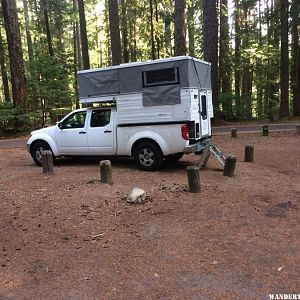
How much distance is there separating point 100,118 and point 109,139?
68cm

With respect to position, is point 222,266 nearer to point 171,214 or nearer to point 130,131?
point 171,214

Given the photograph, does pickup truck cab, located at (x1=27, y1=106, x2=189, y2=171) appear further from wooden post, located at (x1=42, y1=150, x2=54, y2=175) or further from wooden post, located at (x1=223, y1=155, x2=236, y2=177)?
wooden post, located at (x1=42, y1=150, x2=54, y2=175)

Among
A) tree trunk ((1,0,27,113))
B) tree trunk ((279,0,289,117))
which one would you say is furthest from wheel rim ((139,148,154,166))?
tree trunk ((279,0,289,117))

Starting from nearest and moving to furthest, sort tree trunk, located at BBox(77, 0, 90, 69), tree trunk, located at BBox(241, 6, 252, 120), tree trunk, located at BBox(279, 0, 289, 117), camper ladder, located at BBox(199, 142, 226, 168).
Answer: camper ladder, located at BBox(199, 142, 226, 168)
tree trunk, located at BBox(279, 0, 289, 117)
tree trunk, located at BBox(77, 0, 90, 69)
tree trunk, located at BBox(241, 6, 252, 120)

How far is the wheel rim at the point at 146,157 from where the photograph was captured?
1001 centimetres

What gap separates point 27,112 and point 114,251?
646 inches

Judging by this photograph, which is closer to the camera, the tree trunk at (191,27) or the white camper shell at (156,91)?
the white camper shell at (156,91)

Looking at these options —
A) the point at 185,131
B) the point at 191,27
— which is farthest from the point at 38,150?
the point at 191,27

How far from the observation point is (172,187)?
8039 millimetres

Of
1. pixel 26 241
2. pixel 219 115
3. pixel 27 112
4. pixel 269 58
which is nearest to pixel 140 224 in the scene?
pixel 26 241

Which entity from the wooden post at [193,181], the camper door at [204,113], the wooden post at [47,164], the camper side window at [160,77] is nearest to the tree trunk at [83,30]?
the camper door at [204,113]

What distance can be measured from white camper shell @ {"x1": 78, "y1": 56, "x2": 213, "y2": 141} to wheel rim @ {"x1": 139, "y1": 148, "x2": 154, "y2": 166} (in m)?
0.75

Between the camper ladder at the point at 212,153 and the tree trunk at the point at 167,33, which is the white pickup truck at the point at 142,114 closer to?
the camper ladder at the point at 212,153

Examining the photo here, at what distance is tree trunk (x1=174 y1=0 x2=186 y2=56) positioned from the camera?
1840 cm
